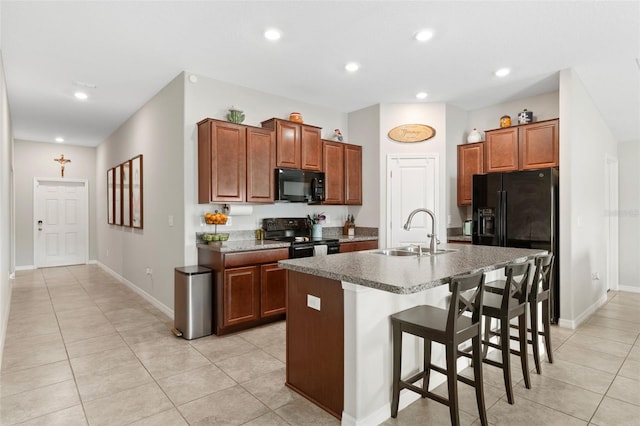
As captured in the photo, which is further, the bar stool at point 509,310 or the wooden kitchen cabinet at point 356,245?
the wooden kitchen cabinet at point 356,245

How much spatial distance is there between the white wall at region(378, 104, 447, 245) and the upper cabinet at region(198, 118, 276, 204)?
5.67 ft

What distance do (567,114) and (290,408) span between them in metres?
4.01

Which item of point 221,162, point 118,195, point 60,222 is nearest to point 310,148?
point 221,162

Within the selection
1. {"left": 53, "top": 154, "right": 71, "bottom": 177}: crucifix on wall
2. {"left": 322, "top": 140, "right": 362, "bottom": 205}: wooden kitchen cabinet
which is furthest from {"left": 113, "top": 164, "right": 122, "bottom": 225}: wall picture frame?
{"left": 322, "top": 140, "right": 362, "bottom": 205}: wooden kitchen cabinet

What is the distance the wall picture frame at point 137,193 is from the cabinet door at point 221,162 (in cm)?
171

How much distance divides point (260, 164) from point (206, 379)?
93.8 inches

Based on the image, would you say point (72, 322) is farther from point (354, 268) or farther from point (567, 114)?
point (567, 114)

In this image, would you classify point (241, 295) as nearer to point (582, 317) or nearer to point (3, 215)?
point (3, 215)

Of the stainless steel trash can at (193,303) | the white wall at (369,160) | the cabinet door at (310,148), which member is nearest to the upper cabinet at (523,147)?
the white wall at (369,160)

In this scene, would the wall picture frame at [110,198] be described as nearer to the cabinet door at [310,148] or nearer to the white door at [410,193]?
the cabinet door at [310,148]

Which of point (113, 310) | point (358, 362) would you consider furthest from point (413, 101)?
Answer: point (113, 310)

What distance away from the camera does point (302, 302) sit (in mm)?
2357

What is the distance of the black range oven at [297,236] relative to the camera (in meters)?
4.11

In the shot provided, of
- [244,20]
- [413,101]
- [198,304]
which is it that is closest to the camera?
[244,20]
